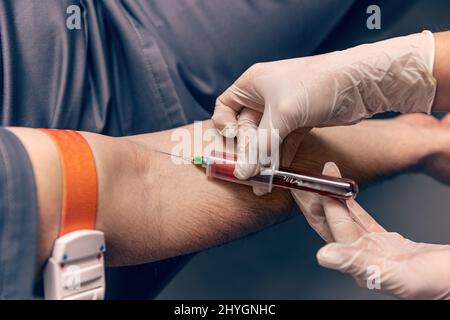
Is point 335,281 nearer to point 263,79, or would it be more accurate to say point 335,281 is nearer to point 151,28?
point 263,79

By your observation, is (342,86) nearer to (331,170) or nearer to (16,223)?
(331,170)

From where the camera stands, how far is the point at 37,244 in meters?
0.68

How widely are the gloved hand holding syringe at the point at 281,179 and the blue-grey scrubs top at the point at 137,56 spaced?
188 millimetres

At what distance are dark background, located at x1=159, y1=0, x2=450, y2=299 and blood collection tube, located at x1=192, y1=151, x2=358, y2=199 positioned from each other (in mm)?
374

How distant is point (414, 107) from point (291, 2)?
391 millimetres

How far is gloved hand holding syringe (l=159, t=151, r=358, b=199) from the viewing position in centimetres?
82

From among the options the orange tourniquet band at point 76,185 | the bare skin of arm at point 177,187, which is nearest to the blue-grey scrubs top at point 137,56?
the bare skin of arm at point 177,187

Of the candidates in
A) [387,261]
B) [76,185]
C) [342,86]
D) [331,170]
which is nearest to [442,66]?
[342,86]

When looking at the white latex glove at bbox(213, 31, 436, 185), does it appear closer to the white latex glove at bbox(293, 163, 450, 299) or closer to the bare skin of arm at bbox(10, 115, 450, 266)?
the bare skin of arm at bbox(10, 115, 450, 266)

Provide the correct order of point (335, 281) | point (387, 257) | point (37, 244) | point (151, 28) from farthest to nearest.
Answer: point (335, 281) < point (151, 28) < point (387, 257) < point (37, 244)

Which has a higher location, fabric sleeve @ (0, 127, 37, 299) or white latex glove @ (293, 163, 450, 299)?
fabric sleeve @ (0, 127, 37, 299)

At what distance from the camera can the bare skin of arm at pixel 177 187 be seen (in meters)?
0.73

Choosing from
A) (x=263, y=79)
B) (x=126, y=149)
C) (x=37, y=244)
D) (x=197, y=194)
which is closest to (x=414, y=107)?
(x=263, y=79)

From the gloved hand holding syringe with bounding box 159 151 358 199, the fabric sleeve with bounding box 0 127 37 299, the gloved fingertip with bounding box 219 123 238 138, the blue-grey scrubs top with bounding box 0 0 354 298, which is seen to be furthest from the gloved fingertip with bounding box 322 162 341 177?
the fabric sleeve with bounding box 0 127 37 299
